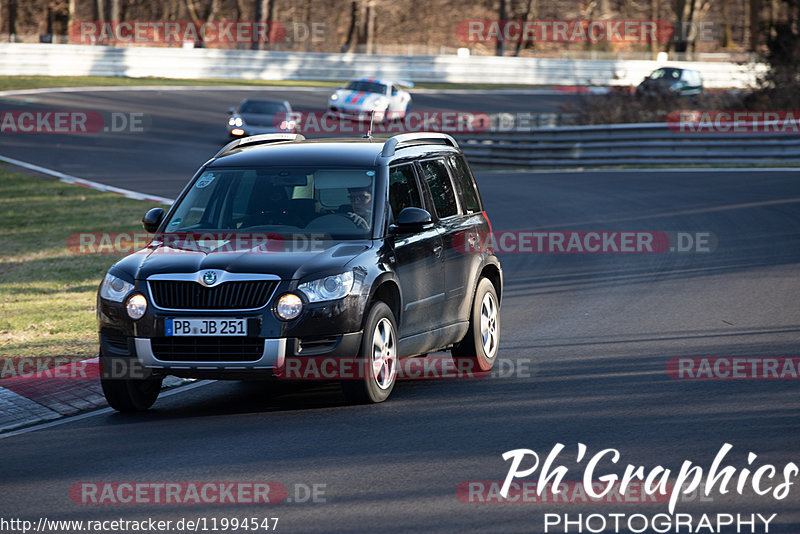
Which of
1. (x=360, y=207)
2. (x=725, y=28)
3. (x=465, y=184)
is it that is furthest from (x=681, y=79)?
(x=725, y=28)

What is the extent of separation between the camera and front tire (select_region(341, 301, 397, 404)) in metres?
7.81

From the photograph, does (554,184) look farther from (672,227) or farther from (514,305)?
(514,305)

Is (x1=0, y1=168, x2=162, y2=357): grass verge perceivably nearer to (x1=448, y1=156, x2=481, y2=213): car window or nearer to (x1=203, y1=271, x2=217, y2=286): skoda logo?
(x1=203, y1=271, x2=217, y2=286): skoda logo

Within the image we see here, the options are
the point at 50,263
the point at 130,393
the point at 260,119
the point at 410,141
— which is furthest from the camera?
the point at 260,119

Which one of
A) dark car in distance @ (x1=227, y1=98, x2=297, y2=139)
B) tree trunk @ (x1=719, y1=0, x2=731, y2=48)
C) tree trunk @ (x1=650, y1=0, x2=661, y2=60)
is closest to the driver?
dark car in distance @ (x1=227, y1=98, x2=297, y2=139)

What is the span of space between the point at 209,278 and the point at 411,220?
1548 millimetres

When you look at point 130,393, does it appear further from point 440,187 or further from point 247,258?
point 440,187

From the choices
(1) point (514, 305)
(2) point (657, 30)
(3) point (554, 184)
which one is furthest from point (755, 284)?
(2) point (657, 30)

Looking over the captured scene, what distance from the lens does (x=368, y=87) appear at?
139ft

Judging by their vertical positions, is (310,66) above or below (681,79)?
below

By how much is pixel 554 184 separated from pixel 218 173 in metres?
16.7

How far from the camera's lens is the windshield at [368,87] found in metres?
42.1

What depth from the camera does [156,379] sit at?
8.11 metres

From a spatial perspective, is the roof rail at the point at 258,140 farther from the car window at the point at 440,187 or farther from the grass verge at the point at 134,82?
the grass verge at the point at 134,82
